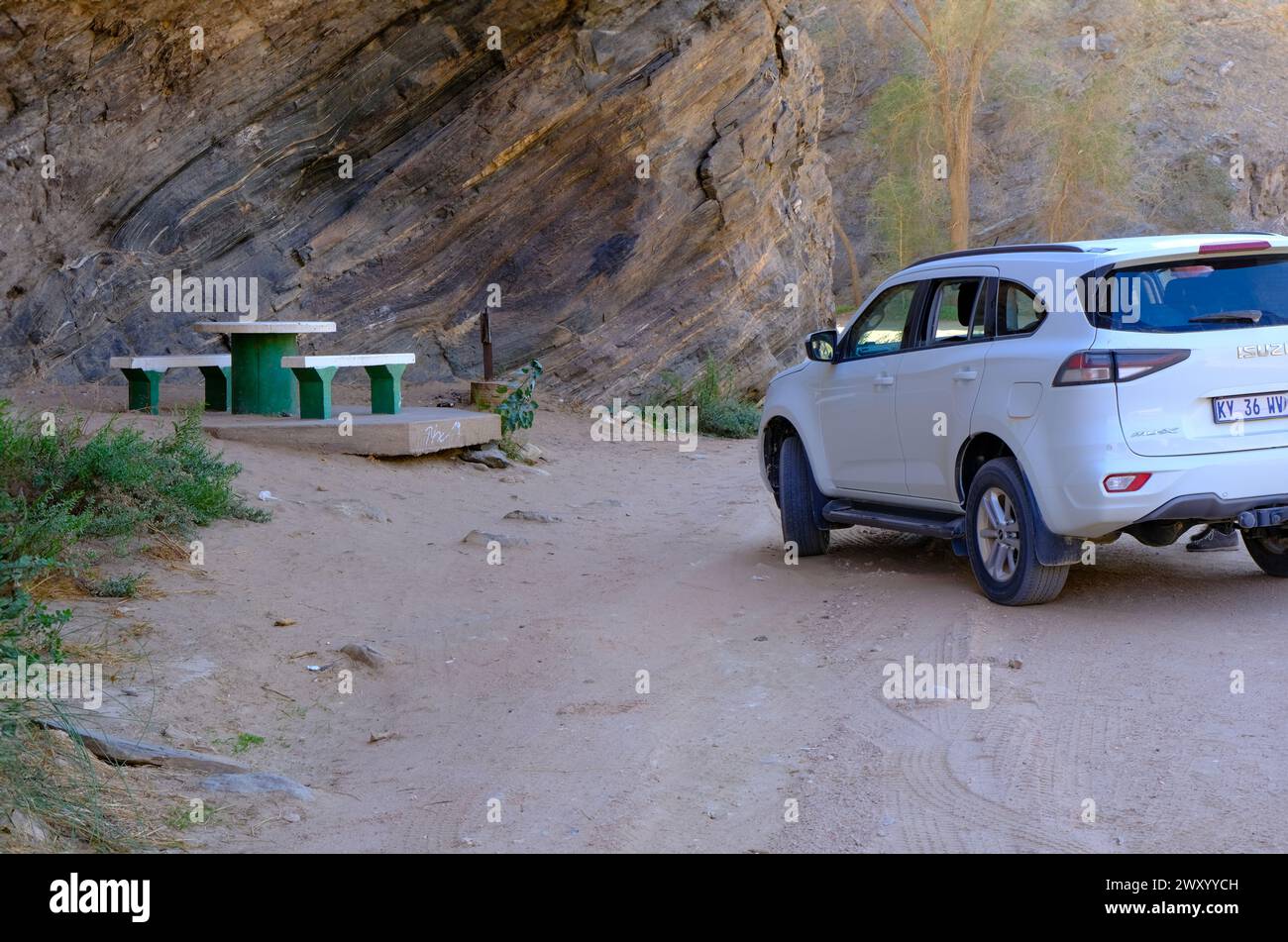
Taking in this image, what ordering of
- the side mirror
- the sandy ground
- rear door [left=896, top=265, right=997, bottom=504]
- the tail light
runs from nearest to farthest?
the sandy ground, the tail light, rear door [left=896, top=265, right=997, bottom=504], the side mirror

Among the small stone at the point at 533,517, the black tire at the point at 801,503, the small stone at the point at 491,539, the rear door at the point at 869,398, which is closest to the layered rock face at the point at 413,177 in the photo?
the small stone at the point at 533,517

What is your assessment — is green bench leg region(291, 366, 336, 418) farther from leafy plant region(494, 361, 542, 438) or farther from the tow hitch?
the tow hitch

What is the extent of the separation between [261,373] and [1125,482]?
9.62 metres

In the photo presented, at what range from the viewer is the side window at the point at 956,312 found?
786 cm

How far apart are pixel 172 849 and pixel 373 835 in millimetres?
659

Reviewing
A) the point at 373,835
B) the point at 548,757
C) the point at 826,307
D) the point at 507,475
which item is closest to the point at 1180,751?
the point at 548,757

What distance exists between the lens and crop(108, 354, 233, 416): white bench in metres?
13.8

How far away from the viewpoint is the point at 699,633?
24.9 ft

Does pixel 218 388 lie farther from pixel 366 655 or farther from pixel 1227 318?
pixel 1227 318

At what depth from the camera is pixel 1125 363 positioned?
22.0ft

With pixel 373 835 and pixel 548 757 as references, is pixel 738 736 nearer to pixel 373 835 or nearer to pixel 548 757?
pixel 548 757

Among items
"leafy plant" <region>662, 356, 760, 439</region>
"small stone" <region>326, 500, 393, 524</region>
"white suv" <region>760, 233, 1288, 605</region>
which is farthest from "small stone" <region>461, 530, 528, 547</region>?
"leafy plant" <region>662, 356, 760, 439</region>

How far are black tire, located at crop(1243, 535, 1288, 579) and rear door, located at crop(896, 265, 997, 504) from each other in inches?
69.4

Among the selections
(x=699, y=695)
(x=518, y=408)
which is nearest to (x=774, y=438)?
(x=699, y=695)
